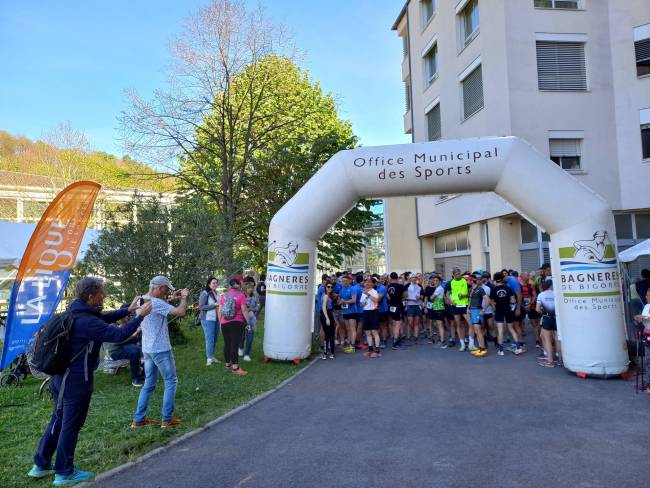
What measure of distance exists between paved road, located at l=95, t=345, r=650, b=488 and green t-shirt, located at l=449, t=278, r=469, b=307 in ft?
10.5

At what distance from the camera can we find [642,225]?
17.4 meters

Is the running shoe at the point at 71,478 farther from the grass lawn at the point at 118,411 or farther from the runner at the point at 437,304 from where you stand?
the runner at the point at 437,304

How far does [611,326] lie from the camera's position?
845 centimetres

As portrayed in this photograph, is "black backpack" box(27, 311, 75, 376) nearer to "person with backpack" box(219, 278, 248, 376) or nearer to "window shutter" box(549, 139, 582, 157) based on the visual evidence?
"person with backpack" box(219, 278, 248, 376)

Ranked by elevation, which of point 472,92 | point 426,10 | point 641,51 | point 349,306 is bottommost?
point 349,306

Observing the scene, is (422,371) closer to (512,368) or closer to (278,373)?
(512,368)

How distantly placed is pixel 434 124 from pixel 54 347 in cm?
2271

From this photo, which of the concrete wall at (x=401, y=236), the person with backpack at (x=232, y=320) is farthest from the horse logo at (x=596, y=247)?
the concrete wall at (x=401, y=236)

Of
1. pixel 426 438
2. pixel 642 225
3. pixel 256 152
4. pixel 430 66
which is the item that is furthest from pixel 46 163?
pixel 642 225

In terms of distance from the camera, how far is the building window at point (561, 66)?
706 inches

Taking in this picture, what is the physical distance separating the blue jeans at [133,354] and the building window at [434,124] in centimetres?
1863

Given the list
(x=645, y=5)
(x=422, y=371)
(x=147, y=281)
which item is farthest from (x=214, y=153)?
(x=645, y=5)

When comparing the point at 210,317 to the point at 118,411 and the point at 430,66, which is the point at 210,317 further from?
the point at 430,66

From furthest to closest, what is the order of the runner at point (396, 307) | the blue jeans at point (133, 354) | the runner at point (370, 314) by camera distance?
the runner at point (396, 307) → the runner at point (370, 314) → the blue jeans at point (133, 354)
